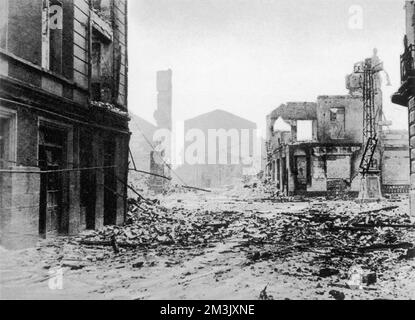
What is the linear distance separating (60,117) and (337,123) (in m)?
26.8

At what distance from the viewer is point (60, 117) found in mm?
9211

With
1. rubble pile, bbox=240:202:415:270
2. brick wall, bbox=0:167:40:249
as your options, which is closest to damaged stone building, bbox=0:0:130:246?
brick wall, bbox=0:167:40:249

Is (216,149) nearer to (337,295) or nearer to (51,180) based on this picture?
(51,180)

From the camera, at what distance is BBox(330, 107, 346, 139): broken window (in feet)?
104

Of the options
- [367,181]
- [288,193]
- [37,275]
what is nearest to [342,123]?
[288,193]

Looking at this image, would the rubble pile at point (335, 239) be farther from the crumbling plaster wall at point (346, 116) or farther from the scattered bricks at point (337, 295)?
the crumbling plaster wall at point (346, 116)

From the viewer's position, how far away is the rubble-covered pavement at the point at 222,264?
5.56 metres

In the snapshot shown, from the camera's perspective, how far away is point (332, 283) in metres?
5.81

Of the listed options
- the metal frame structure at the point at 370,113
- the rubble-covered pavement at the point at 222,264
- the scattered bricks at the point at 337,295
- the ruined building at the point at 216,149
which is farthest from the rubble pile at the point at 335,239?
the ruined building at the point at 216,149

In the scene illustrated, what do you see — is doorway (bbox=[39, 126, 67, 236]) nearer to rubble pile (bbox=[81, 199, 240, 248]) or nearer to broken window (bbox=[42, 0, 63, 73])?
rubble pile (bbox=[81, 199, 240, 248])

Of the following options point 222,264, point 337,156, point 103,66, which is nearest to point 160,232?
point 222,264

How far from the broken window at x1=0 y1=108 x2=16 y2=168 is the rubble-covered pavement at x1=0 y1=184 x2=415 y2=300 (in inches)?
69.8

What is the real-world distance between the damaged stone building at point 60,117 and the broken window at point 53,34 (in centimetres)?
2

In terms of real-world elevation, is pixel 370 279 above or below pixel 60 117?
below
